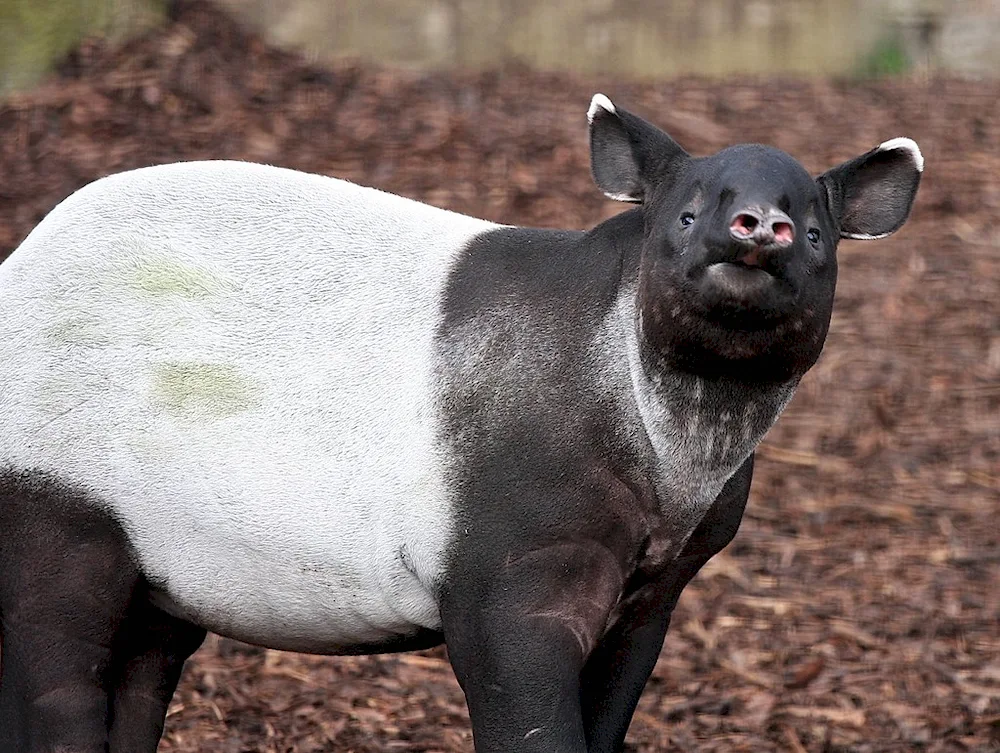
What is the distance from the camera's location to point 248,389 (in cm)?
376

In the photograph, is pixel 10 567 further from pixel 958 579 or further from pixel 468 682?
pixel 958 579

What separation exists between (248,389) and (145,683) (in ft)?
3.27

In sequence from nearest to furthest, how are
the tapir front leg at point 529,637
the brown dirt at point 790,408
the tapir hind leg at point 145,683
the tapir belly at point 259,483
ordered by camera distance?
the tapir front leg at point 529,637, the tapir belly at point 259,483, the tapir hind leg at point 145,683, the brown dirt at point 790,408

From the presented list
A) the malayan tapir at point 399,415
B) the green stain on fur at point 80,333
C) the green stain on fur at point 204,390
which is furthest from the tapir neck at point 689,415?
the green stain on fur at point 80,333

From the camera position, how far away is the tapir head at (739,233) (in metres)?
3.31

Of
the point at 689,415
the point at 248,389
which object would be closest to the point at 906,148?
the point at 689,415

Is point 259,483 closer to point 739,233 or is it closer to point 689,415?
point 689,415

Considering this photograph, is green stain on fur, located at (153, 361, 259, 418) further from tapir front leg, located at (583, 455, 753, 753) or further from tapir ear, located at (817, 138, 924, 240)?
tapir ear, located at (817, 138, 924, 240)

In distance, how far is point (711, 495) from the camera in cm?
371

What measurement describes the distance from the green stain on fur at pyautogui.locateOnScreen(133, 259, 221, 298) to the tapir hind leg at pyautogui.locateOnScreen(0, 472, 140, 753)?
517mm

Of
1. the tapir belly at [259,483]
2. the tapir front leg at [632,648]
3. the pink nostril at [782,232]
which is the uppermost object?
the pink nostril at [782,232]

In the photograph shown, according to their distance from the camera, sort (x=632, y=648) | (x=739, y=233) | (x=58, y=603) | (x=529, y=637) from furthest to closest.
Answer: (x=632, y=648) → (x=58, y=603) → (x=529, y=637) → (x=739, y=233)

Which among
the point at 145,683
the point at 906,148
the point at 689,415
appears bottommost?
the point at 145,683

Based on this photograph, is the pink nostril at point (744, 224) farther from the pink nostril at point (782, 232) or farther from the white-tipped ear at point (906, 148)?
the white-tipped ear at point (906, 148)
